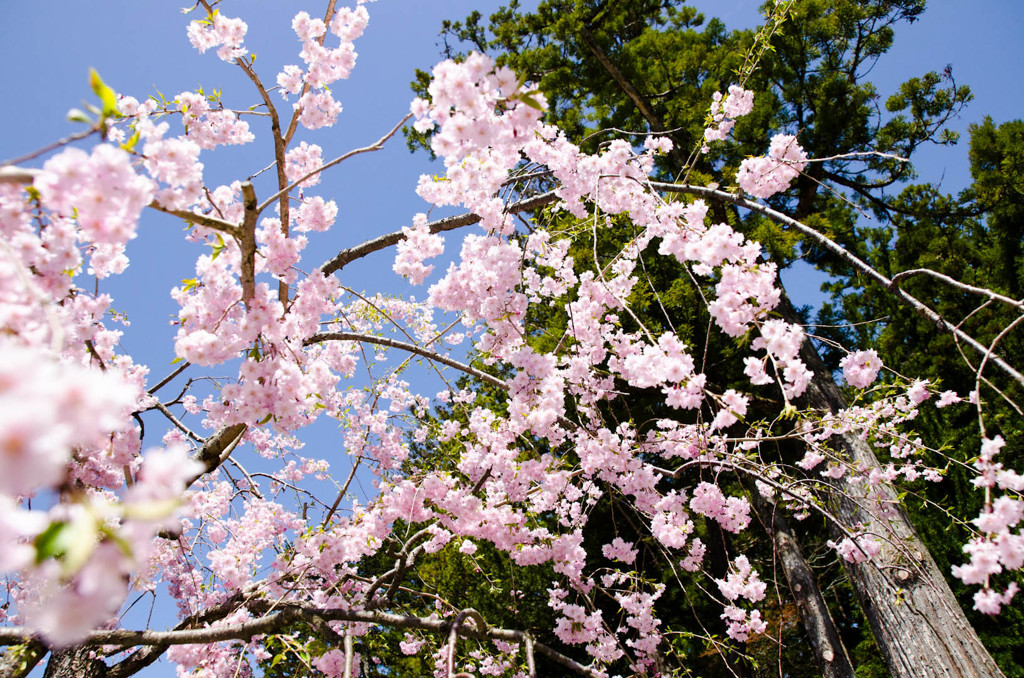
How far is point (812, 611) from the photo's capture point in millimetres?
6242

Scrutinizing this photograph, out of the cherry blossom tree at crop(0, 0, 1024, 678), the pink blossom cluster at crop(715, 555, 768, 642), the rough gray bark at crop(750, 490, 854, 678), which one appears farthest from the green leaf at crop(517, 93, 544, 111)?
the rough gray bark at crop(750, 490, 854, 678)

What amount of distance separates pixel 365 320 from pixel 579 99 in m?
6.69

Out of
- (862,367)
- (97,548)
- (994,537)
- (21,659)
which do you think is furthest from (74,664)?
(862,367)

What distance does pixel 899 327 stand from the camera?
28.0 ft

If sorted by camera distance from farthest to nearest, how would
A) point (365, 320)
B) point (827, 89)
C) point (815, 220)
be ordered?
1. point (827, 89)
2. point (815, 220)
3. point (365, 320)

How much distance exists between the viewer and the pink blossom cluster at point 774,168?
3125 mm

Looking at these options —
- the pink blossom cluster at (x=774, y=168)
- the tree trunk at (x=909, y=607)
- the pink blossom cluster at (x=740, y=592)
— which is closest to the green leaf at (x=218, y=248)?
the pink blossom cluster at (x=774, y=168)

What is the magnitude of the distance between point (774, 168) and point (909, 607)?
11.1ft

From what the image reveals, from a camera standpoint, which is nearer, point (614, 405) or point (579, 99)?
point (614, 405)

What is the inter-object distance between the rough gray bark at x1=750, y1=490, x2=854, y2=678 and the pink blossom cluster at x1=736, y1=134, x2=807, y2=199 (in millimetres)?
3704

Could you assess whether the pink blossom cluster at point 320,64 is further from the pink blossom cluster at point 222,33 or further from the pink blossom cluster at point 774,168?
the pink blossom cluster at point 774,168

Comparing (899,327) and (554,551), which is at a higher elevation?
(899,327)

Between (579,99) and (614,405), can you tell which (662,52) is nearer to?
(579,99)

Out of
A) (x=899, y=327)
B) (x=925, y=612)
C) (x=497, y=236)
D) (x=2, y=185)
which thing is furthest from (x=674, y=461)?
(x=2, y=185)
